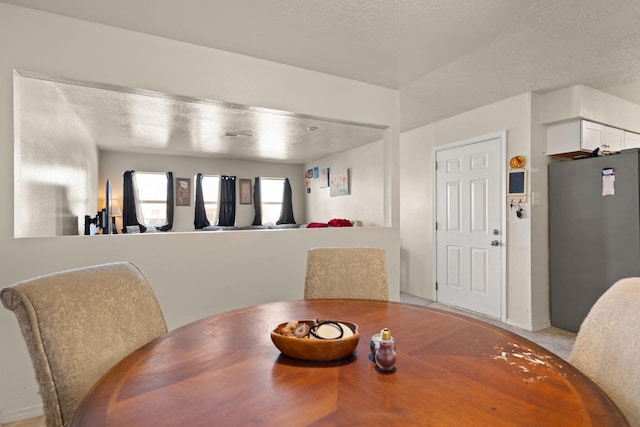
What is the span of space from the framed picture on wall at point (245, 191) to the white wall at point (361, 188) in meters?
1.68

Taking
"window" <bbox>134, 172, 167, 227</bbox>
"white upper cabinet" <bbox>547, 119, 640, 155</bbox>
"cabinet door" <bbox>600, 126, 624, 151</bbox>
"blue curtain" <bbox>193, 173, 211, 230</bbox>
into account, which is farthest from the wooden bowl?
"window" <bbox>134, 172, 167, 227</bbox>

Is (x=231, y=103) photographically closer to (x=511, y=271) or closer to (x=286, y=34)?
(x=286, y=34)

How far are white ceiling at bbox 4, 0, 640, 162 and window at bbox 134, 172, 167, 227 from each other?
4679mm

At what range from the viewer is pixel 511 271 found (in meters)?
3.43

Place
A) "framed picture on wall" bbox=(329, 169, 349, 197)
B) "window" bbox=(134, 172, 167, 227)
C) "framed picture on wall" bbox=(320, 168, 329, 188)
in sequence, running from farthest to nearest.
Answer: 1. "framed picture on wall" bbox=(320, 168, 329, 188)
2. "window" bbox=(134, 172, 167, 227)
3. "framed picture on wall" bbox=(329, 169, 349, 197)

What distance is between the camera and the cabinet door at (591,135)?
3.17m

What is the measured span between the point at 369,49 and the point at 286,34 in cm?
63

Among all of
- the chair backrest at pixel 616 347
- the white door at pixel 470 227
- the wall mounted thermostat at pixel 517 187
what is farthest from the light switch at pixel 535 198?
the chair backrest at pixel 616 347

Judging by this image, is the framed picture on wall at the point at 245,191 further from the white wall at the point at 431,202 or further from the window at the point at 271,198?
the white wall at the point at 431,202

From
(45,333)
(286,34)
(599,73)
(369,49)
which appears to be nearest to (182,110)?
(286,34)

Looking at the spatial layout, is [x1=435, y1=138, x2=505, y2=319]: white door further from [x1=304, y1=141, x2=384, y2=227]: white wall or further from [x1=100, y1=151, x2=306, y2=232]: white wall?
[x1=100, y1=151, x2=306, y2=232]: white wall

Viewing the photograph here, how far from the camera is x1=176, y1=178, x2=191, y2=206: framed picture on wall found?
6492 millimetres

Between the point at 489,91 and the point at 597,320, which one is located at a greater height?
the point at 489,91

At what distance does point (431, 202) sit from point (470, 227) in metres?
0.66
